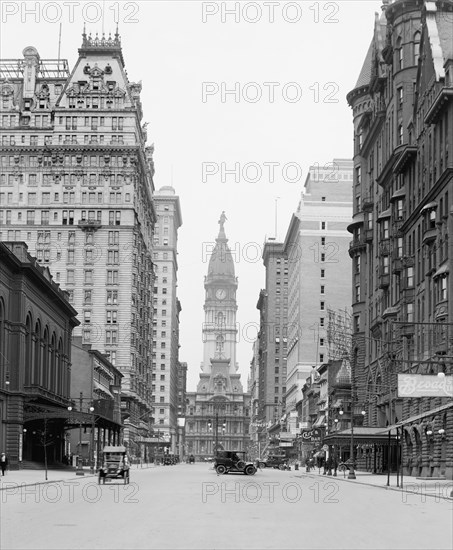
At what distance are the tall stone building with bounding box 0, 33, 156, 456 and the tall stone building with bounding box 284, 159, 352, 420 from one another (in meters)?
43.6

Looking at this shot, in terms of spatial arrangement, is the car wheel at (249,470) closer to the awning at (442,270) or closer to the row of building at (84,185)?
the awning at (442,270)

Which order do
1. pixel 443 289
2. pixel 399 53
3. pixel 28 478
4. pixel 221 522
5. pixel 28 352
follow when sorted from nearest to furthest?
1. pixel 221 522
2. pixel 28 478
3. pixel 443 289
4. pixel 28 352
5. pixel 399 53

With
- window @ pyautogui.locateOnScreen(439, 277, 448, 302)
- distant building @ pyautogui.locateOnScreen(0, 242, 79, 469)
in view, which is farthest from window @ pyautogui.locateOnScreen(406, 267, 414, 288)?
distant building @ pyautogui.locateOnScreen(0, 242, 79, 469)

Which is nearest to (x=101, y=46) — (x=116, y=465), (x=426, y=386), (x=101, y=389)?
(x=101, y=389)

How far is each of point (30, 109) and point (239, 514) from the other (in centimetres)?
12796

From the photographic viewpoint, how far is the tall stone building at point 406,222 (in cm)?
7019

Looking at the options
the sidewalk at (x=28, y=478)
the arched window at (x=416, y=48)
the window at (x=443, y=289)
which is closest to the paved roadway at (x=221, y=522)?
the sidewalk at (x=28, y=478)

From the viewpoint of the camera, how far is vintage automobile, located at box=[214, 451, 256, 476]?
281 ft

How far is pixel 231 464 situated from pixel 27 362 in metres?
18.5

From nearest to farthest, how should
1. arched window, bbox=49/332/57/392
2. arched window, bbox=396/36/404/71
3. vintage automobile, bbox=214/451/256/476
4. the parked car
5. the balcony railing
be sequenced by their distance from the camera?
the balcony railing
vintage automobile, bbox=214/451/256/476
arched window, bbox=396/36/404/71
arched window, bbox=49/332/57/392
the parked car

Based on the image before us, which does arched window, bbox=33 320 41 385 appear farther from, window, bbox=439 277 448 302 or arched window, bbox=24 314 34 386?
window, bbox=439 277 448 302

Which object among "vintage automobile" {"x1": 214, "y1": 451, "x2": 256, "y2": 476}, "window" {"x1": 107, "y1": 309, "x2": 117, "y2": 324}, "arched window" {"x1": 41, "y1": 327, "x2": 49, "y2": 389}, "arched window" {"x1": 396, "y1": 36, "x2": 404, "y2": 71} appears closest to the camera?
"vintage automobile" {"x1": 214, "y1": 451, "x2": 256, "y2": 476}

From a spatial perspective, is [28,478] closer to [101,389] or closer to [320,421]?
[101,389]

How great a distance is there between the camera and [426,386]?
46.5m
